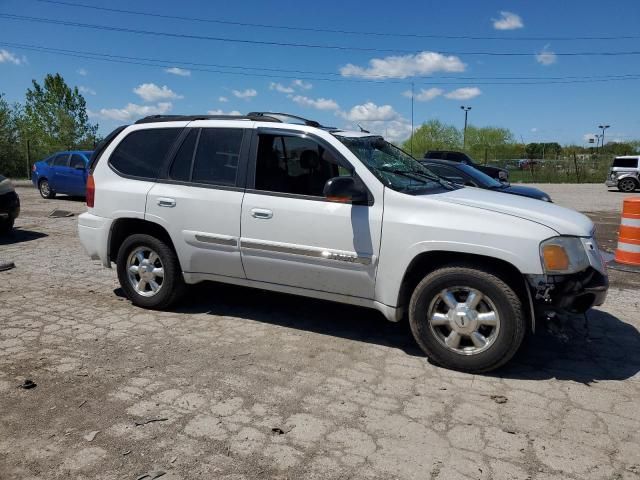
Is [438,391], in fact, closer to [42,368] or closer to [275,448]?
[275,448]

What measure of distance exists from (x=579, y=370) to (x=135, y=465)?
130 inches

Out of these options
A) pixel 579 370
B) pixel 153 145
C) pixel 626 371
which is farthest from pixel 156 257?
pixel 626 371

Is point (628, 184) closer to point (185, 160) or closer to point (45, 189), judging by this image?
point (45, 189)

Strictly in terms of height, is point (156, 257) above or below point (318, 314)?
above

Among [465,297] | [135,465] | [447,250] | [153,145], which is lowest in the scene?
[135,465]

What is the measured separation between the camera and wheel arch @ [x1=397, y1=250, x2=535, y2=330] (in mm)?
3971

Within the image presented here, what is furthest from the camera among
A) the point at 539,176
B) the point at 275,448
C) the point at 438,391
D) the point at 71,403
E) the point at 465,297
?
the point at 539,176

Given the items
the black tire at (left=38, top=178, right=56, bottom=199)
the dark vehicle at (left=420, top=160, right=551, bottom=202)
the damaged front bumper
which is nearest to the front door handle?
the damaged front bumper

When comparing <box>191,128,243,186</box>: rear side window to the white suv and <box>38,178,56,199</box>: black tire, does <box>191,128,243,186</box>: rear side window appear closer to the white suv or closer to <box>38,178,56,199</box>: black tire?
the white suv

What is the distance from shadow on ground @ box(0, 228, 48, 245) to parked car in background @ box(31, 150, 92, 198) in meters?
6.40

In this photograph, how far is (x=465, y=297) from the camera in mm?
4059

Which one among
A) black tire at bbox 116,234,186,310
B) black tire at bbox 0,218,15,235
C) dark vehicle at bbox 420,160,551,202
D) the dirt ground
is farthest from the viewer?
dark vehicle at bbox 420,160,551,202

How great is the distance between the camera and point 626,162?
86.4 ft

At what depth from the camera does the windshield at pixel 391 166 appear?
4.48m
